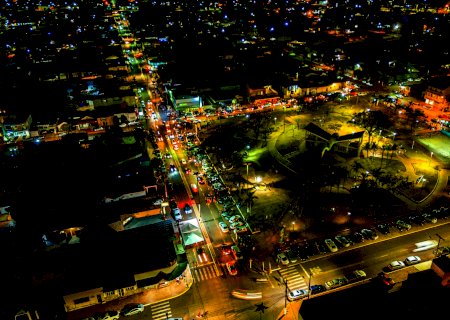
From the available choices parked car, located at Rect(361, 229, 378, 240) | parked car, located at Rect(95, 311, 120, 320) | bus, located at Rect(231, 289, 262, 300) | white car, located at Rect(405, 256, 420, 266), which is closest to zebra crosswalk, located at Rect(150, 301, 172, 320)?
parked car, located at Rect(95, 311, 120, 320)

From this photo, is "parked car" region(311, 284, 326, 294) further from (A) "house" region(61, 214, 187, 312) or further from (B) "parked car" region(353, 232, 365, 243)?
(A) "house" region(61, 214, 187, 312)

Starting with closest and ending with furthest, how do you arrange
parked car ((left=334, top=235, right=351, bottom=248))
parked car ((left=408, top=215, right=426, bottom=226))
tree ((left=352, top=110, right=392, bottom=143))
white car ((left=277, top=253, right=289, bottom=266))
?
white car ((left=277, top=253, right=289, bottom=266)) < parked car ((left=334, top=235, right=351, bottom=248)) < parked car ((left=408, top=215, right=426, bottom=226)) < tree ((left=352, top=110, right=392, bottom=143))

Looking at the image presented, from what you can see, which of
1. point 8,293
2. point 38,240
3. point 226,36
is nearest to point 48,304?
point 8,293

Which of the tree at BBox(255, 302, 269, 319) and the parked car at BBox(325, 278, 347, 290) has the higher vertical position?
the parked car at BBox(325, 278, 347, 290)

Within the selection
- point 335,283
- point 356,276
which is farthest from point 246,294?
point 356,276

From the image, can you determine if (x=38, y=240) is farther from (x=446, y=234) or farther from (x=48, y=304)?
(x=446, y=234)

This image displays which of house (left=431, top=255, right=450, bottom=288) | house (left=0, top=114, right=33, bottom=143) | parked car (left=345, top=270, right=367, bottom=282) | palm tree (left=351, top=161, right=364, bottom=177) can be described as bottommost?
parked car (left=345, top=270, right=367, bottom=282)
